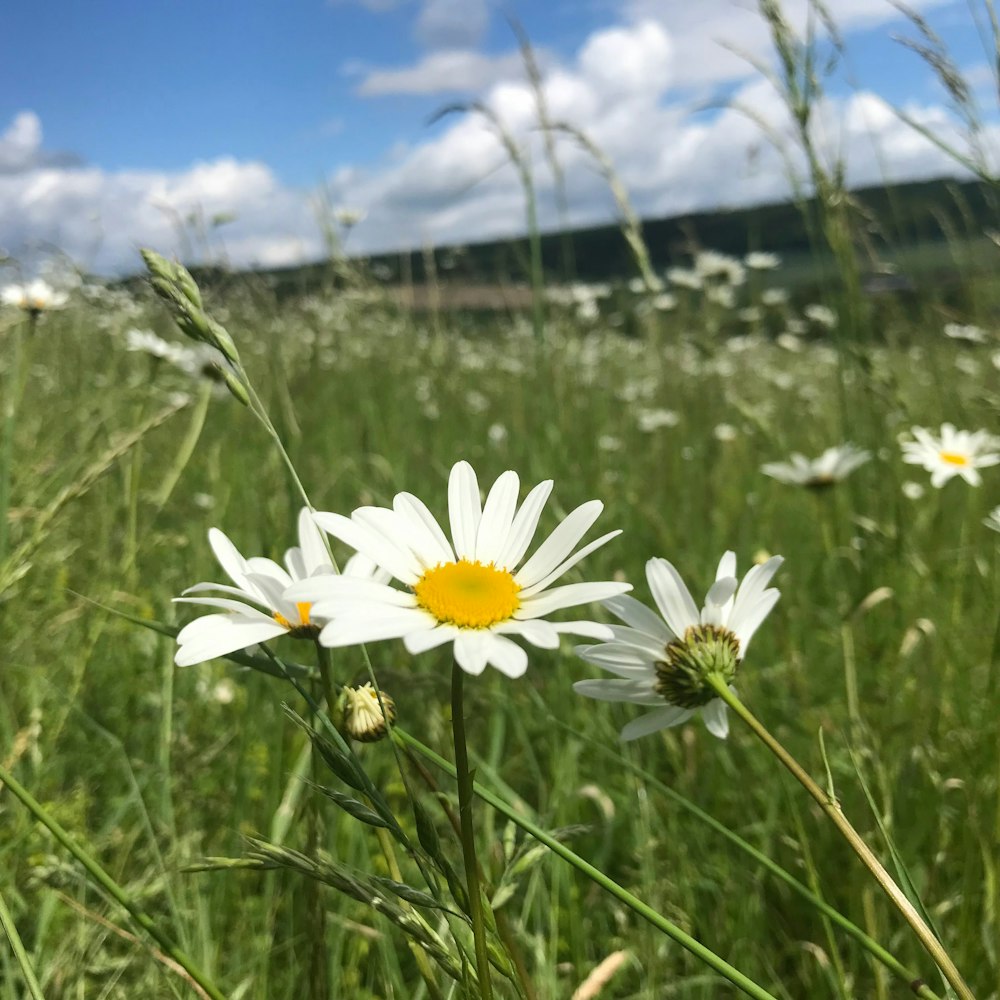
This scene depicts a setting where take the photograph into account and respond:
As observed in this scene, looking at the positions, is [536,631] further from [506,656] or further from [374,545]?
[374,545]

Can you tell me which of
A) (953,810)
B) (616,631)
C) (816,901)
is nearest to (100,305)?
(616,631)

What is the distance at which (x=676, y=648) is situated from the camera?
0.66m

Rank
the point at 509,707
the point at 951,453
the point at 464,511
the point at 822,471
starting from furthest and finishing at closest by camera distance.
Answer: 1. the point at 951,453
2. the point at 822,471
3. the point at 509,707
4. the point at 464,511

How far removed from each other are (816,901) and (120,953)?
0.86 meters

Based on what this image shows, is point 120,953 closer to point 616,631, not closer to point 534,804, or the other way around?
point 534,804

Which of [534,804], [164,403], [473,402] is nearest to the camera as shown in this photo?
[534,804]

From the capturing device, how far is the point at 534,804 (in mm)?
1525

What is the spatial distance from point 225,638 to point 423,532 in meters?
0.17

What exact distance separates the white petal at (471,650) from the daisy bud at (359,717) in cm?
11

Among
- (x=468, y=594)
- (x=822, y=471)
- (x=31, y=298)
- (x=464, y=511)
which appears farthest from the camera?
(x=31, y=298)

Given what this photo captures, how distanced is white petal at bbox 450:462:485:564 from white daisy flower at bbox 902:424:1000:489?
121 centimetres

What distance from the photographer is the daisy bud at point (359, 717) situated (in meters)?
0.61

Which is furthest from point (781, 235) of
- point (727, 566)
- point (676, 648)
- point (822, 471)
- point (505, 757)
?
point (676, 648)

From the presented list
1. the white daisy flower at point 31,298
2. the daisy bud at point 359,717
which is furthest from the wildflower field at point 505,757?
the white daisy flower at point 31,298
